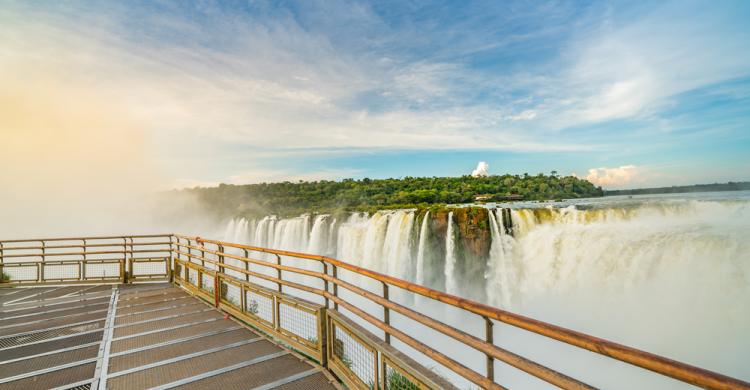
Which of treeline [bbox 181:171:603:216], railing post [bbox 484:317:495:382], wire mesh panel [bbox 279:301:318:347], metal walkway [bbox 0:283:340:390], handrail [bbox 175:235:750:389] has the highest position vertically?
treeline [bbox 181:171:603:216]

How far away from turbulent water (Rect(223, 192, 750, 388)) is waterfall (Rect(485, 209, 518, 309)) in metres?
0.05

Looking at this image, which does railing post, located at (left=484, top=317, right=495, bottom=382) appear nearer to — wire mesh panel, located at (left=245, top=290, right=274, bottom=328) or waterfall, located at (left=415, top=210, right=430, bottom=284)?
wire mesh panel, located at (left=245, top=290, right=274, bottom=328)

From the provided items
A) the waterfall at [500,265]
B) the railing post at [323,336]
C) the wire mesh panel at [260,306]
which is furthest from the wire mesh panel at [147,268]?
the waterfall at [500,265]

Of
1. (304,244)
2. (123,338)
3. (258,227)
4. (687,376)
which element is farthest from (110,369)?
(258,227)

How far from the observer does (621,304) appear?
14.9 meters

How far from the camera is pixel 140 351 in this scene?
4695 millimetres

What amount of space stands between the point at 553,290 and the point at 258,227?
23.1 meters

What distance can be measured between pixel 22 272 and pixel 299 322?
10765 mm

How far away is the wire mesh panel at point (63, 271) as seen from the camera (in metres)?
10.2

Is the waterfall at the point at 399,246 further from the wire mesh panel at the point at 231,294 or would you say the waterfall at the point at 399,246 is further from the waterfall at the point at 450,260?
the wire mesh panel at the point at 231,294

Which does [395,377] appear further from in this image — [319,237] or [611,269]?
[319,237]

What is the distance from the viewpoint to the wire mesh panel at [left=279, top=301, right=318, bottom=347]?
421 cm

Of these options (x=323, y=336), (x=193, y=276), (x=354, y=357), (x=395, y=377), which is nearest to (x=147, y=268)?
(x=193, y=276)

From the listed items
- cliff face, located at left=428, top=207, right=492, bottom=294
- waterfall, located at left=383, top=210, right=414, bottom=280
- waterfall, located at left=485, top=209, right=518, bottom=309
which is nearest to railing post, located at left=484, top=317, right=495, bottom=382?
waterfall, located at left=485, top=209, right=518, bottom=309
